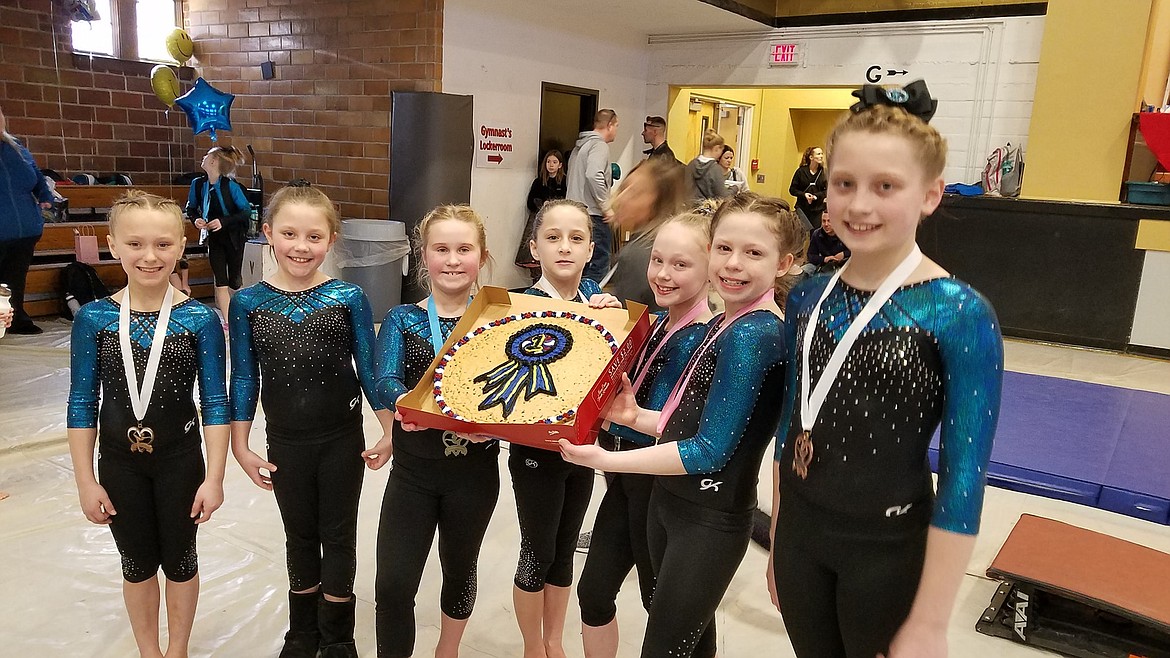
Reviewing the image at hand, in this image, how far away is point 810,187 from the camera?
873 centimetres

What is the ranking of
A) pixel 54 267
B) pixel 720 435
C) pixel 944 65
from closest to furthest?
pixel 720 435 → pixel 54 267 → pixel 944 65

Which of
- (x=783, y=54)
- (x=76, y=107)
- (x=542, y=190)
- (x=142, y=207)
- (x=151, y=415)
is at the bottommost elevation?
(x=151, y=415)

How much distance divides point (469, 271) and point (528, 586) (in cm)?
88

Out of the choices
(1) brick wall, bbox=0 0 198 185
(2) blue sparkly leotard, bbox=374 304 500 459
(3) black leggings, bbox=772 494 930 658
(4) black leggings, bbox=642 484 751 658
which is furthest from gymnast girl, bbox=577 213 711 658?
(1) brick wall, bbox=0 0 198 185

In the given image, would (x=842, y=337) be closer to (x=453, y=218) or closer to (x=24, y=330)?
(x=453, y=218)

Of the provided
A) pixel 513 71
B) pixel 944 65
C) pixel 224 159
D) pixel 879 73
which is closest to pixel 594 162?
pixel 513 71

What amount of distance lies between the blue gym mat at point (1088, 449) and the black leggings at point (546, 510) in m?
1.84

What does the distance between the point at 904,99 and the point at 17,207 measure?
5763 mm

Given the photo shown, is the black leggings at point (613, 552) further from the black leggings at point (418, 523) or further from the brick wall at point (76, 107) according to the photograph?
the brick wall at point (76, 107)

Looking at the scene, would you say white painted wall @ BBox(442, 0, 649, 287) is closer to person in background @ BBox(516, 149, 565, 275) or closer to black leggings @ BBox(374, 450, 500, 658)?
person in background @ BBox(516, 149, 565, 275)

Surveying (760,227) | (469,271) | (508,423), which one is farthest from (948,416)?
(469,271)

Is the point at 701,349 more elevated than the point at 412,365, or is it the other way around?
the point at 701,349

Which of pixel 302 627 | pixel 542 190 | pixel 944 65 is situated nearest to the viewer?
pixel 302 627

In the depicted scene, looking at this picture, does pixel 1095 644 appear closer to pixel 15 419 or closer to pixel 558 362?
pixel 558 362
